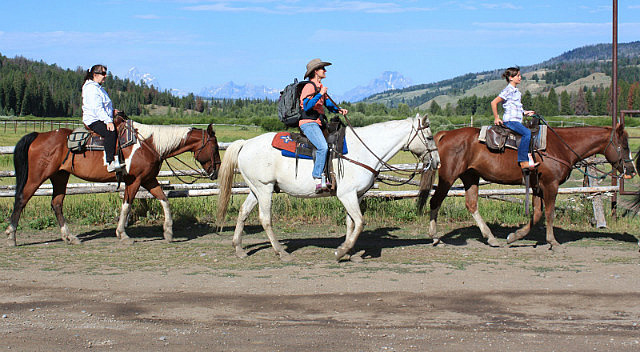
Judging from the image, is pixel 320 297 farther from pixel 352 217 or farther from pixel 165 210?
pixel 165 210

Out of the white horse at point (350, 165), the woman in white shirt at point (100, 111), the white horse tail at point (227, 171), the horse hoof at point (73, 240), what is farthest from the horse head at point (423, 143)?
the horse hoof at point (73, 240)

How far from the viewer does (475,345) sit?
5.33m

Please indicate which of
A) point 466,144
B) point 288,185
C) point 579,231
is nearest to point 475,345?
point 288,185

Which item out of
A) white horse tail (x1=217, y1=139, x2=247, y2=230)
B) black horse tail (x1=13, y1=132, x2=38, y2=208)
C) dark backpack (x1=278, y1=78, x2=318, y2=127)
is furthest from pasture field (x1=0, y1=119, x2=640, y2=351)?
dark backpack (x1=278, y1=78, x2=318, y2=127)

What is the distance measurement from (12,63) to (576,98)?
137 metres

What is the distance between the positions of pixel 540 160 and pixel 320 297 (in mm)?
5044

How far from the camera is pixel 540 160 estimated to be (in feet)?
33.9

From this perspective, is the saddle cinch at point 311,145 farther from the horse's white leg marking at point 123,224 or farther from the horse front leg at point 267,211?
the horse's white leg marking at point 123,224

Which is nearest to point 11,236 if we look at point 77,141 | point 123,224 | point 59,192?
point 59,192

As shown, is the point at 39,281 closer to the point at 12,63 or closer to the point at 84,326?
the point at 84,326

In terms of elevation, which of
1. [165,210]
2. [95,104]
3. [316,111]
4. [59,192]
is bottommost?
[165,210]

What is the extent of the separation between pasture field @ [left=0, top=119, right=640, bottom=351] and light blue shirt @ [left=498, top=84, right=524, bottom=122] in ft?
7.11

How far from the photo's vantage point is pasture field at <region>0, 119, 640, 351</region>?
220 inches

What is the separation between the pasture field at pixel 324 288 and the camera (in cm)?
558
